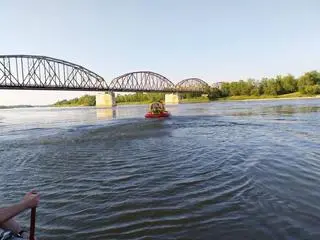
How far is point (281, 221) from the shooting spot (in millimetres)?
6633

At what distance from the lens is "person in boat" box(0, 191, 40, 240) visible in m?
4.36

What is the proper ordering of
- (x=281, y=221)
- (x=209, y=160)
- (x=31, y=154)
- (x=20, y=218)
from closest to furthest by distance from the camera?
(x=281, y=221), (x=20, y=218), (x=209, y=160), (x=31, y=154)

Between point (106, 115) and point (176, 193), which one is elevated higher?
point (176, 193)

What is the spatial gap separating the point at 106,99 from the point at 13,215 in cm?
16840

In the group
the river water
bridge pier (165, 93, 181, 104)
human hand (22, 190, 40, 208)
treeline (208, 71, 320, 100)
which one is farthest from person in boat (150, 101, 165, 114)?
bridge pier (165, 93, 181, 104)

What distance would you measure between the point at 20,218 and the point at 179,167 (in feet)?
21.0

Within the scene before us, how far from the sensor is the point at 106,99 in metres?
170

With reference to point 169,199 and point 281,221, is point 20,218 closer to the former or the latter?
point 169,199

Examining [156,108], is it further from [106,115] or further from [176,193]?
[176,193]

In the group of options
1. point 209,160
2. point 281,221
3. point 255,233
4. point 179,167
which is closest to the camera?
point 255,233

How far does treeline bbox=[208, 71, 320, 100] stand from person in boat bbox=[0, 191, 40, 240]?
517 ft

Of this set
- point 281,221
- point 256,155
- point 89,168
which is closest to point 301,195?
point 281,221

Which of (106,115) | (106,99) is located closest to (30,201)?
(106,115)

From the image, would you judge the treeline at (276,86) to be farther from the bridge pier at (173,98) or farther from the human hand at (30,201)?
the human hand at (30,201)
